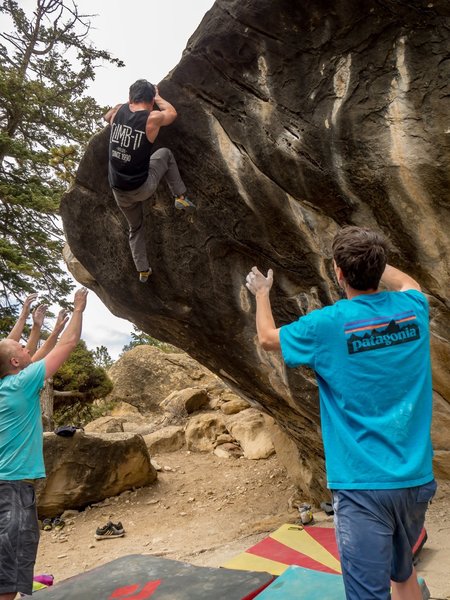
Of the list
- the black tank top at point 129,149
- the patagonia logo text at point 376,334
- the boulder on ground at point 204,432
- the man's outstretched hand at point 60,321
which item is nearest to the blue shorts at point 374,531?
the patagonia logo text at point 376,334

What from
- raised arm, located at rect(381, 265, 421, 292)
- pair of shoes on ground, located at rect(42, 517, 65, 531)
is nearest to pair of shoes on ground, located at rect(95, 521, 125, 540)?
pair of shoes on ground, located at rect(42, 517, 65, 531)

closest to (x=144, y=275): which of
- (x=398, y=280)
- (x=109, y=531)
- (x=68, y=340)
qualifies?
(x=68, y=340)

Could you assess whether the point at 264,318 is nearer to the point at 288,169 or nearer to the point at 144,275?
the point at 288,169

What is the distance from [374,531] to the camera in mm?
2156

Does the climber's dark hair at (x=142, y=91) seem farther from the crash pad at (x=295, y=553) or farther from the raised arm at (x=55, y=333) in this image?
the crash pad at (x=295, y=553)

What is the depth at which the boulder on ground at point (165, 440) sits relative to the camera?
13.8m

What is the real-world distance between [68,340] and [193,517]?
7176 mm

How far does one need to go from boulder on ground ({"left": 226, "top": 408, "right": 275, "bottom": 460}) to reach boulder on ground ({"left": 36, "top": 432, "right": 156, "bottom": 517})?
2.54 meters

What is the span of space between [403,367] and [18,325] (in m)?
3.52

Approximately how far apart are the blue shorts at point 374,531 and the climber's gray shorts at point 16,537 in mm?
2445

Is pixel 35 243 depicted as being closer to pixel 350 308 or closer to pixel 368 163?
pixel 368 163

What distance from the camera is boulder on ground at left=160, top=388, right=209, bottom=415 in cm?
1578

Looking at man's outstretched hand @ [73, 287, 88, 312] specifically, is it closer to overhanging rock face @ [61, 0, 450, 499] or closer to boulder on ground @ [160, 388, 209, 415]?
overhanging rock face @ [61, 0, 450, 499]

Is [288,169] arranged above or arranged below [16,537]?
above
